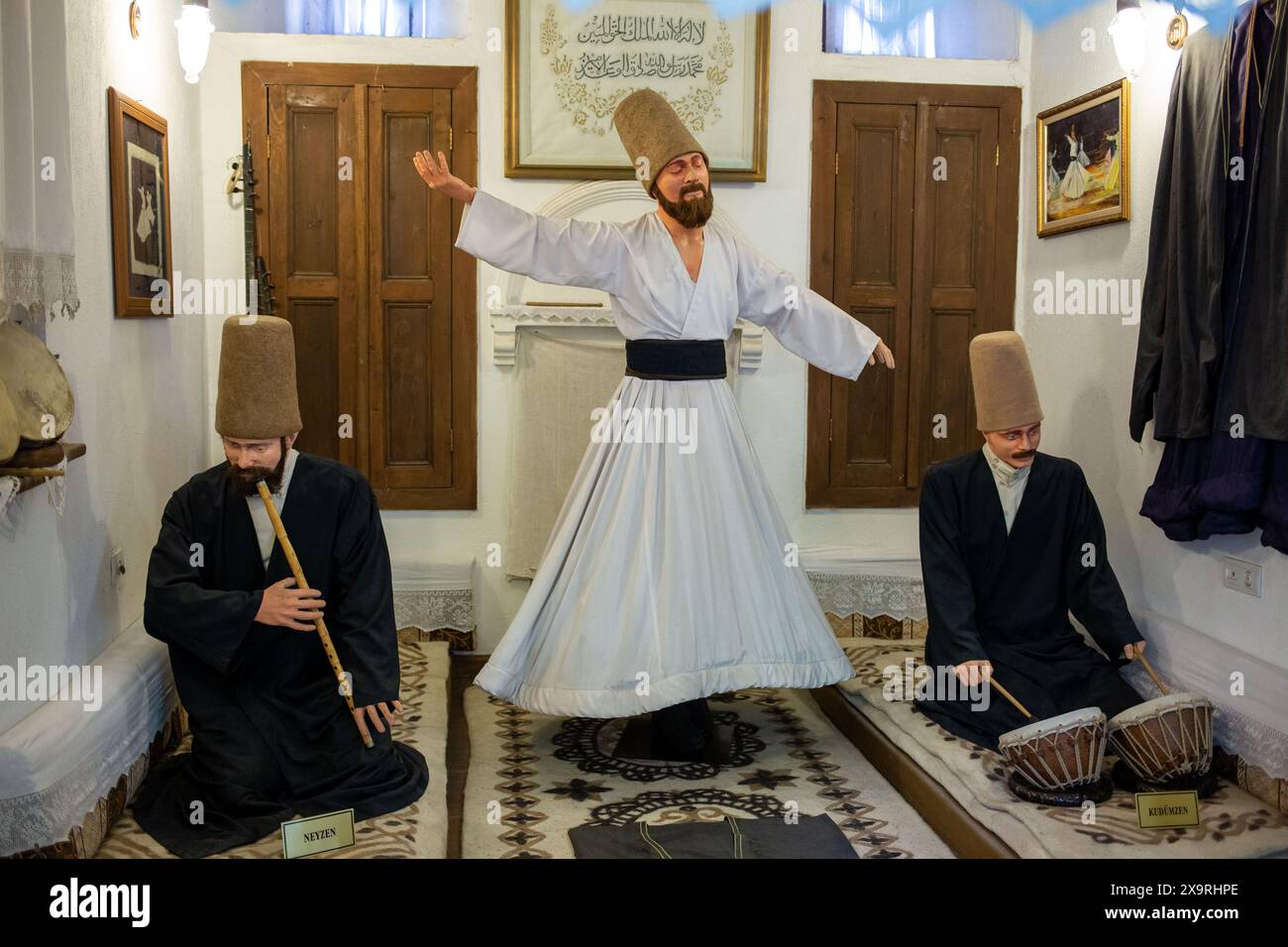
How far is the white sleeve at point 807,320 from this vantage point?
431 centimetres

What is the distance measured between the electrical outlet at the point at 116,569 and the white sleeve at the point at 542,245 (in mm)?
1411

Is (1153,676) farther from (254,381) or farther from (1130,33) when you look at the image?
(254,381)

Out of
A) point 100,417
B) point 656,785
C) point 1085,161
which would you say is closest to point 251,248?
point 100,417

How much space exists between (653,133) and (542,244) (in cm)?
50

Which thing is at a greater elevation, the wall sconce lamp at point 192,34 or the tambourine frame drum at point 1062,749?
the wall sconce lamp at point 192,34

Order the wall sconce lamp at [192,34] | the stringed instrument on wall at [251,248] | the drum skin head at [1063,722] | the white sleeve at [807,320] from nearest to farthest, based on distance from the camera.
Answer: the drum skin head at [1063,722]
the white sleeve at [807,320]
the wall sconce lamp at [192,34]
the stringed instrument on wall at [251,248]

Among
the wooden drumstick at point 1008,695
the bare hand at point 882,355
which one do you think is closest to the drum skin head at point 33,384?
the bare hand at point 882,355

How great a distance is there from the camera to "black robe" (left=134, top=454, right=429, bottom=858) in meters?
3.39

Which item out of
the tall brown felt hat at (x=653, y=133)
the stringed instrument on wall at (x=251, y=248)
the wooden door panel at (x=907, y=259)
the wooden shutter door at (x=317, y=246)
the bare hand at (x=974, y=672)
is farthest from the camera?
the wooden door panel at (x=907, y=259)

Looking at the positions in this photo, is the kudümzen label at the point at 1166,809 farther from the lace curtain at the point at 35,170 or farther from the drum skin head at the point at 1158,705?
the lace curtain at the point at 35,170

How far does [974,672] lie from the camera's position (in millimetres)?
3941

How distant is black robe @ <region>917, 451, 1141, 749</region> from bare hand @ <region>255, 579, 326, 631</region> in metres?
1.94

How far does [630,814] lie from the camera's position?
3746 millimetres
